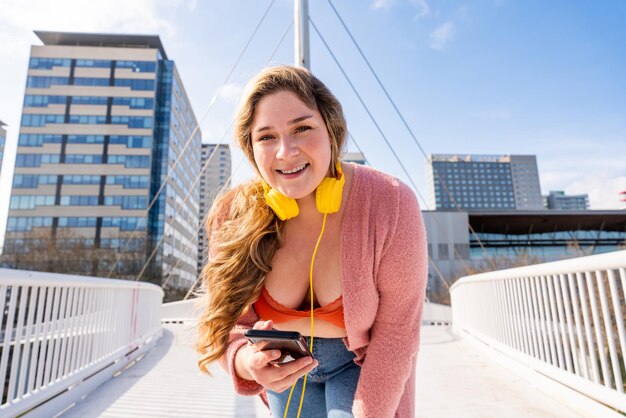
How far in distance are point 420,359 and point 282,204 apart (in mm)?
3055

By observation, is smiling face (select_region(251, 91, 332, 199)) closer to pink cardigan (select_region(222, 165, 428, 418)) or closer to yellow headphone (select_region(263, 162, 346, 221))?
yellow headphone (select_region(263, 162, 346, 221))

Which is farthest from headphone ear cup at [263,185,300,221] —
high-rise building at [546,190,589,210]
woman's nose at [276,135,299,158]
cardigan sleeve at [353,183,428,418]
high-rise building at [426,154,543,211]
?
high-rise building at [546,190,589,210]

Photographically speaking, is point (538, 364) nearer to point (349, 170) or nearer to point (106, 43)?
point (349, 170)

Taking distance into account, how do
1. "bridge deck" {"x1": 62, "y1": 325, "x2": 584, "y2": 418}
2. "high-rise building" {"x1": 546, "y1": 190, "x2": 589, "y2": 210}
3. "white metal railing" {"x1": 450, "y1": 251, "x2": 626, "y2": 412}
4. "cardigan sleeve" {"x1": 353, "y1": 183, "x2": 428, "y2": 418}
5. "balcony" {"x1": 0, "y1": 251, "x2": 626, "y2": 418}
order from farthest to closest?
"high-rise building" {"x1": 546, "y1": 190, "x2": 589, "y2": 210} < "bridge deck" {"x1": 62, "y1": 325, "x2": 584, "y2": 418} < "balcony" {"x1": 0, "y1": 251, "x2": 626, "y2": 418} < "white metal railing" {"x1": 450, "y1": 251, "x2": 626, "y2": 412} < "cardigan sleeve" {"x1": 353, "y1": 183, "x2": 428, "y2": 418}

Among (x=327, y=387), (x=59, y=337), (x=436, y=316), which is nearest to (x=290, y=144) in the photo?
(x=327, y=387)

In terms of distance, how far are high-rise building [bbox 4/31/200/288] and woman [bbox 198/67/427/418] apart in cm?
3350

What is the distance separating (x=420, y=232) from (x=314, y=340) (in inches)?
17.6

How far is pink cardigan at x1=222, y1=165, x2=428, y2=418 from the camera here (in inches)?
35.3

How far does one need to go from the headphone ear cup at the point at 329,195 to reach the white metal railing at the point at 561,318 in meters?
1.30

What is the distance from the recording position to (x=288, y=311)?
1.01 metres

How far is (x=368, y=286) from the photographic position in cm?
92

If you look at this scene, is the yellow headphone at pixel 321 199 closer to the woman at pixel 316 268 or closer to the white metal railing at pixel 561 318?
the woman at pixel 316 268

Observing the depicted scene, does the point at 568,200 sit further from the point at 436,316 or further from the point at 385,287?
the point at 385,287

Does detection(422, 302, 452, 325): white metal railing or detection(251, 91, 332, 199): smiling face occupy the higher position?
detection(251, 91, 332, 199): smiling face
